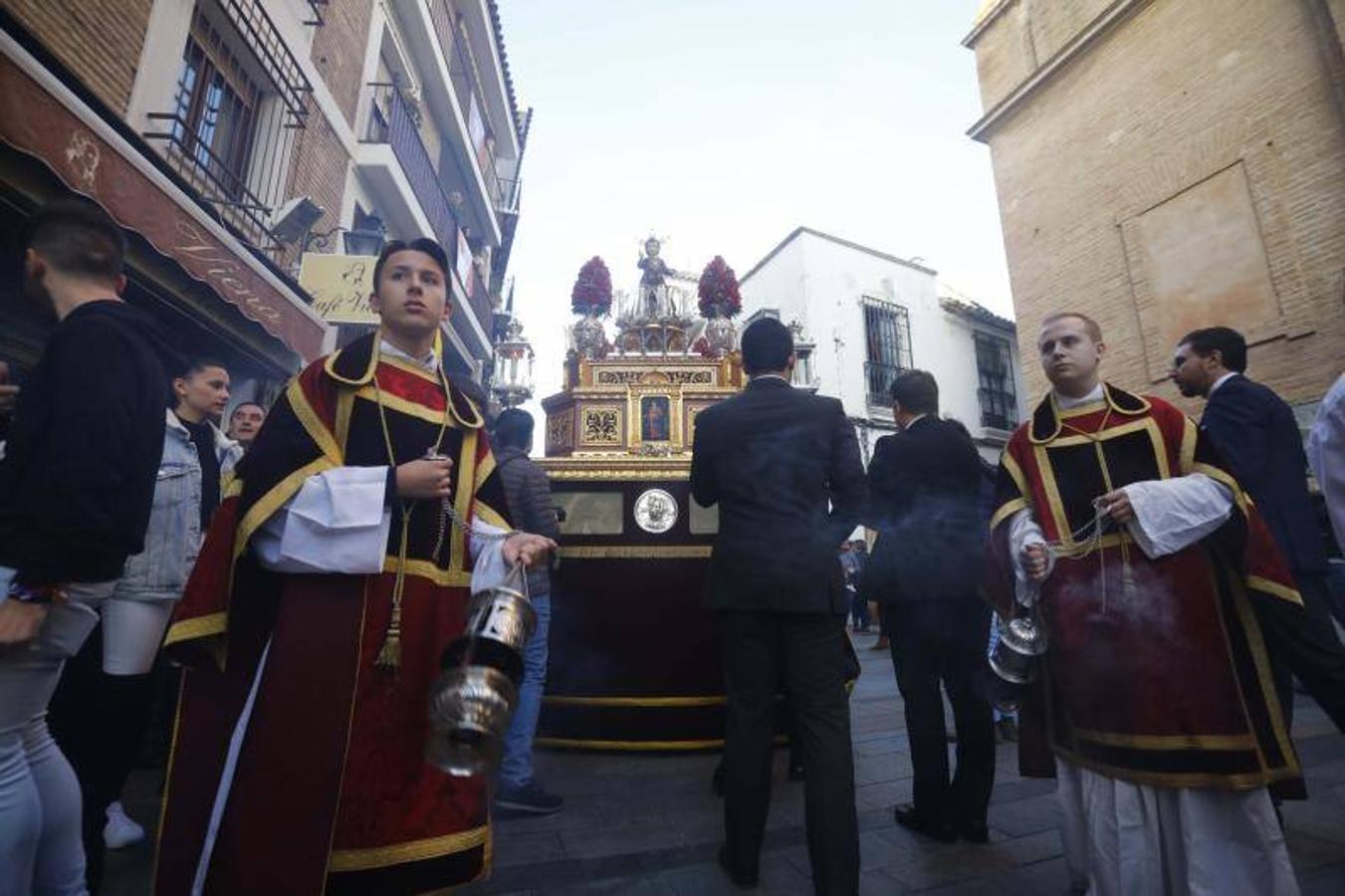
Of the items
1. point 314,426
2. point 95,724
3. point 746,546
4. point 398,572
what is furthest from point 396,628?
point 95,724

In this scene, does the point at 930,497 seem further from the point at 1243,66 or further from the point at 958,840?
the point at 1243,66

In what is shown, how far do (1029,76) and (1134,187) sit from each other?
3.29m

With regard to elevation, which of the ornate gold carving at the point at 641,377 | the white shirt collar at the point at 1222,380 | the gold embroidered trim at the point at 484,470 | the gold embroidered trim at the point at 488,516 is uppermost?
the ornate gold carving at the point at 641,377

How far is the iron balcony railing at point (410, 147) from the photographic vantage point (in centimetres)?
984

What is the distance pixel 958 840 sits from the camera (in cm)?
266

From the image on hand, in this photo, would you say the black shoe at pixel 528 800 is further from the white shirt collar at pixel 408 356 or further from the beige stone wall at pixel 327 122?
the beige stone wall at pixel 327 122

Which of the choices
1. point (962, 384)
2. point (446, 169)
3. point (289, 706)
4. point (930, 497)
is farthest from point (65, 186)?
point (962, 384)

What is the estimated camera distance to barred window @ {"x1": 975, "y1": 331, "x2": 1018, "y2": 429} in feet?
60.6

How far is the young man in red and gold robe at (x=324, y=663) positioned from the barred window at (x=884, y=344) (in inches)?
625

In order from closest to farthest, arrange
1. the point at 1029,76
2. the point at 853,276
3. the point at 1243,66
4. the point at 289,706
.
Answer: the point at 289,706, the point at 1243,66, the point at 1029,76, the point at 853,276

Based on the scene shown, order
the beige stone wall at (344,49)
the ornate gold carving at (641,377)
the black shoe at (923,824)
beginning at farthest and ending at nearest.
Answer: the beige stone wall at (344,49) < the ornate gold carving at (641,377) < the black shoe at (923,824)

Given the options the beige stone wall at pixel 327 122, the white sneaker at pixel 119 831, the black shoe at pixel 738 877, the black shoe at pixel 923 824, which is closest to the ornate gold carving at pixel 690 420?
the black shoe at pixel 923 824

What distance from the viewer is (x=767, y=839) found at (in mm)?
2703

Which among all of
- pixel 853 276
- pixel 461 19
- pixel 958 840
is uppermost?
pixel 461 19
